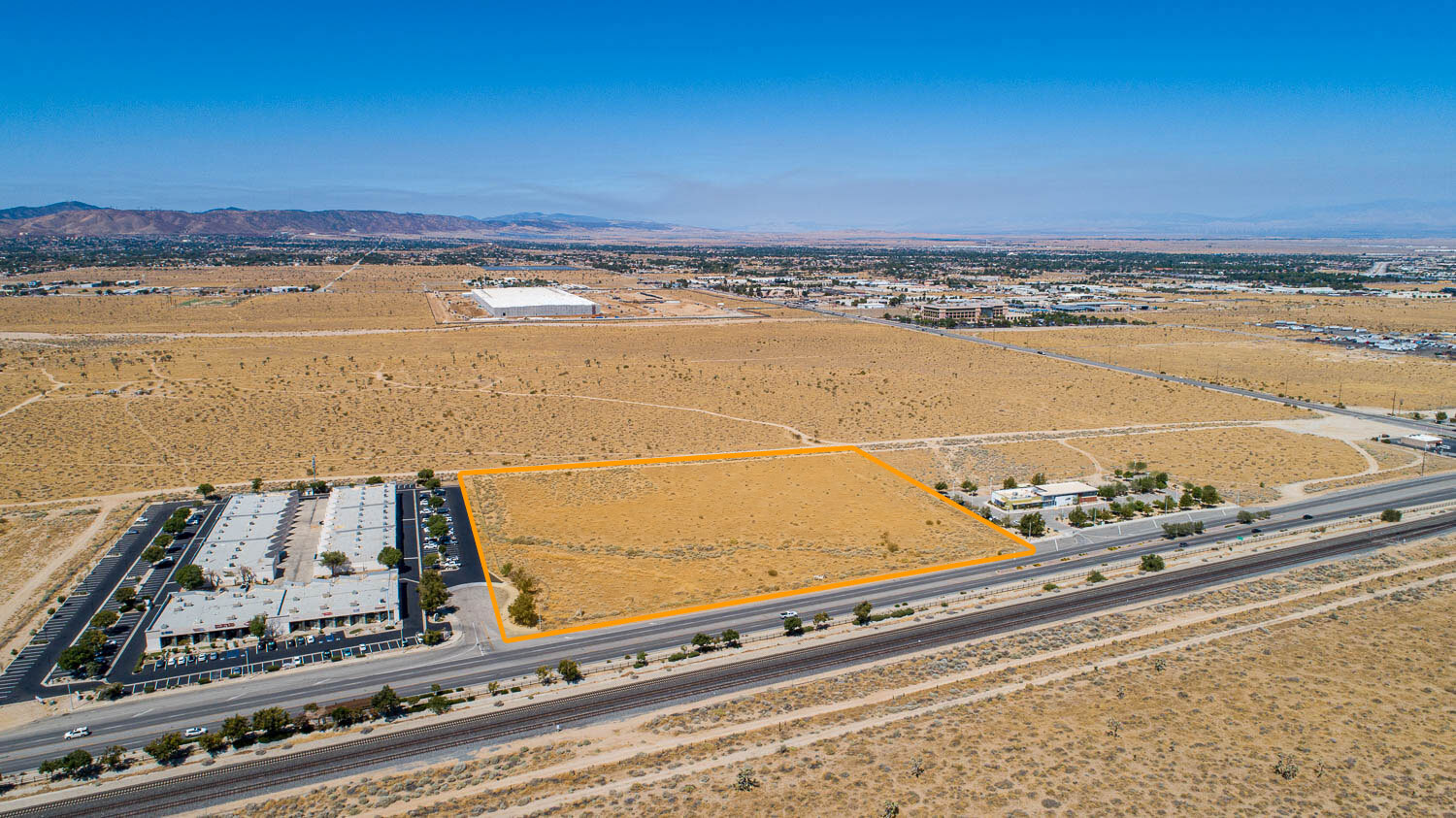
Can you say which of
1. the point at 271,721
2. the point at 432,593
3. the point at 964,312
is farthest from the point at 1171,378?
the point at 271,721

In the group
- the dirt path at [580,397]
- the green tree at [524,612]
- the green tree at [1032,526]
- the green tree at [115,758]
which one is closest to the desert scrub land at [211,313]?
the dirt path at [580,397]

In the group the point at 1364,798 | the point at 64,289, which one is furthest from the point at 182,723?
the point at 64,289

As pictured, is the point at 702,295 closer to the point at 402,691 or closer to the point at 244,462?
the point at 244,462

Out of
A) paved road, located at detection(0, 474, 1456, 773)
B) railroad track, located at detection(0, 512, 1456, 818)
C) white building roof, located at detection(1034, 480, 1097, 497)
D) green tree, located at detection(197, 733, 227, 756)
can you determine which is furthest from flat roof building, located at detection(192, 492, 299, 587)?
white building roof, located at detection(1034, 480, 1097, 497)

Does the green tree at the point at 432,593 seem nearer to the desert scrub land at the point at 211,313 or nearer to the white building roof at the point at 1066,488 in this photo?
the white building roof at the point at 1066,488

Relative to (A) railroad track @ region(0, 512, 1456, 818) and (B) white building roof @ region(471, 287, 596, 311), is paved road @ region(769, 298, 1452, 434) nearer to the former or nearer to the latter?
(A) railroad track @ region(0, 512, 1456, 818)

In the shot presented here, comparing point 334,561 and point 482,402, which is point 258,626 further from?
point 482,402
